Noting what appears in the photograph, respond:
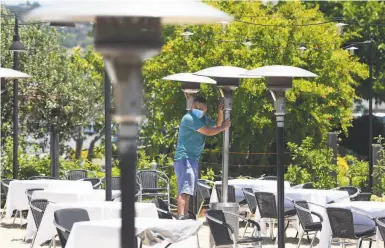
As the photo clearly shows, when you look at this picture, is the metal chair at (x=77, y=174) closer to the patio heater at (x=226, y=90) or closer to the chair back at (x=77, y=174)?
the chair back at (x=77, y=174)

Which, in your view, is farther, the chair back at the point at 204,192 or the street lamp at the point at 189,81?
the chair back at the point at 204,192

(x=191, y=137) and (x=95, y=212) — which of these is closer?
(x=95, y=212)

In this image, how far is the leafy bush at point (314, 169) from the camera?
20.0 metres

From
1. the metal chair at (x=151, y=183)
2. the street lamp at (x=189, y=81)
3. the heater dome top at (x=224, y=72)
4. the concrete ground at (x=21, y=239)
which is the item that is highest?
the heater dome top at (x=224, y=72)

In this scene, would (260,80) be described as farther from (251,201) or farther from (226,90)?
(226,90)

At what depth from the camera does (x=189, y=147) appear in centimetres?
1512

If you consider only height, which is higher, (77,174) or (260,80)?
(260,80)

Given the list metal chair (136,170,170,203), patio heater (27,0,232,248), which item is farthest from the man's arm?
patio heater (27,0,232,248)

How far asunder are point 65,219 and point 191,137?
4249mm

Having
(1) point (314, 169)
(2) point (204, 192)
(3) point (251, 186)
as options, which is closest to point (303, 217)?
(3) point (251, 186)

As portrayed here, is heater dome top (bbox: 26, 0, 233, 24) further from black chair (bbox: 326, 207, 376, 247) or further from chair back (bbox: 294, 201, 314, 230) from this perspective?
chair back (bbox: 294, 201, 314, 230)

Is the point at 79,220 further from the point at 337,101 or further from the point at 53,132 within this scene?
the point at 337,101

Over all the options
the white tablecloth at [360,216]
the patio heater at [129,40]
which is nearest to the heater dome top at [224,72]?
the white tablecloth at [360,216]

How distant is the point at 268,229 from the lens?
56.1 ft
